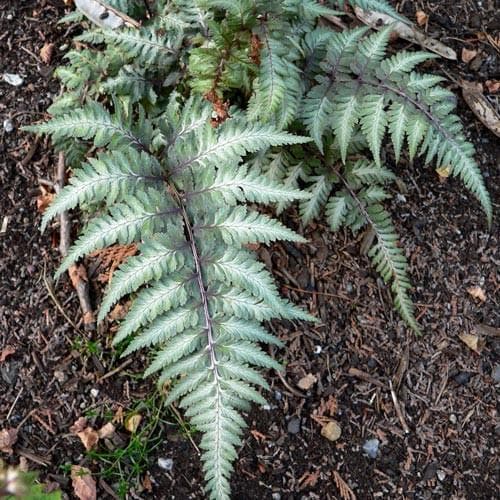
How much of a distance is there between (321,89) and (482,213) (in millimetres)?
1107

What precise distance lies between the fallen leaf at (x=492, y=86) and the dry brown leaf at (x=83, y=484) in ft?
8.28

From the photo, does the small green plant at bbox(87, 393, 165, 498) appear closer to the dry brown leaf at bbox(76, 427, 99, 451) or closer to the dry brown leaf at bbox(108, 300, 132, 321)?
the dry brown leaf at bbox(76, 427, 99, 451)

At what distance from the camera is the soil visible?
9.26ft

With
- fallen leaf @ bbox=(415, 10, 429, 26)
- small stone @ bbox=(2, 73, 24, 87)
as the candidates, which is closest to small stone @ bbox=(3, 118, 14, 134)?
A: small stone @ bbox=(2, 73, 24, 87)

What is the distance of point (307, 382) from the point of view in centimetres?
293

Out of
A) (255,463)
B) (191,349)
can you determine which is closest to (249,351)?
(191,349)

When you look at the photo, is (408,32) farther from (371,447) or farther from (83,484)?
(83,484)

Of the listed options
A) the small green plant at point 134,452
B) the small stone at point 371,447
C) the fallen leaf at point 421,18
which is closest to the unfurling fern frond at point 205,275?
the small green plant at point 134,452

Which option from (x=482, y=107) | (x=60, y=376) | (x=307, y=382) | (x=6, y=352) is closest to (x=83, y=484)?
(x=60, y=376)

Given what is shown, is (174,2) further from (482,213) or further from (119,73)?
(482,213)

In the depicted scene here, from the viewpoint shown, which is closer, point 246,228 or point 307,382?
point 246,228

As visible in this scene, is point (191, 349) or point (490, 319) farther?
point (490, 319)

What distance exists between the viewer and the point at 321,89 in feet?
8.42

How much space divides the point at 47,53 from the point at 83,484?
1.90m
